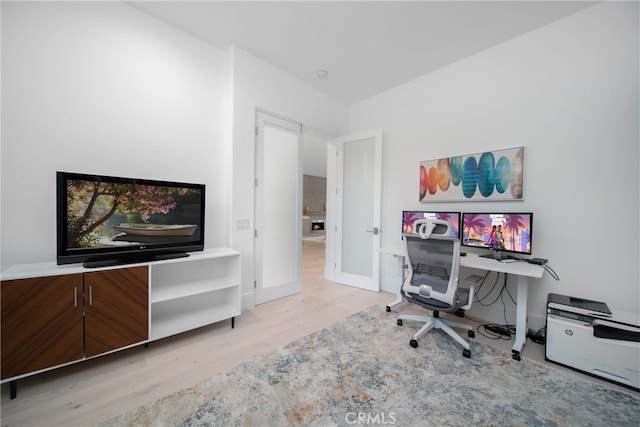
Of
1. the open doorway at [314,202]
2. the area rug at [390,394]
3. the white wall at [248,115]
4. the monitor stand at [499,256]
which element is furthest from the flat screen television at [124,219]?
the open doorway at [314,202]

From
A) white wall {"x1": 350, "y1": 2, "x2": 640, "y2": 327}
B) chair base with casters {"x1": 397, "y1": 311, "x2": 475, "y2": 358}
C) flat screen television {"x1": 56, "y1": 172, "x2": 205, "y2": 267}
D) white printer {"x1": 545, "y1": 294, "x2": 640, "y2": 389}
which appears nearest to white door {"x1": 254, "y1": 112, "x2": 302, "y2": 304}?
flat screen television {"x1": 56, "y1": 172, "x2": 205, "y2": 267}

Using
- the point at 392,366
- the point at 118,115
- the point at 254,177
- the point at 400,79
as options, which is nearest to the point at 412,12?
the point at 400,79

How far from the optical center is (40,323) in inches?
62.9

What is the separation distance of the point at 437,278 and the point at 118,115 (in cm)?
332

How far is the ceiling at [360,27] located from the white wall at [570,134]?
28cm

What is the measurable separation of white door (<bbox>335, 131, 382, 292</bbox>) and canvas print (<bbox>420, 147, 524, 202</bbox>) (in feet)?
2.37

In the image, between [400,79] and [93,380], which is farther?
[400,79]

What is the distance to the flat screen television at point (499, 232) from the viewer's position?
2.29 metres

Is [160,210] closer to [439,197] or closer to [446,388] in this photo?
[446,388]

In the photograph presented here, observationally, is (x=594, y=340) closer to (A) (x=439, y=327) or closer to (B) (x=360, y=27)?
(A) (x=439, y=327)

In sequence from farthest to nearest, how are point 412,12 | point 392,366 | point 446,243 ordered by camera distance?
point 412,12, point 446,243, point 392,366

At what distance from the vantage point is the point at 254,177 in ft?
10.0

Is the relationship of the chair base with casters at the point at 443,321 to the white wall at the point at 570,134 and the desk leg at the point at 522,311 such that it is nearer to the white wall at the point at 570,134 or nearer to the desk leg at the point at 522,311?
the desk leg at the point at 522,311

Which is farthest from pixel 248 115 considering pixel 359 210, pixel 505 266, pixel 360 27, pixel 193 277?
pixel 505 266
